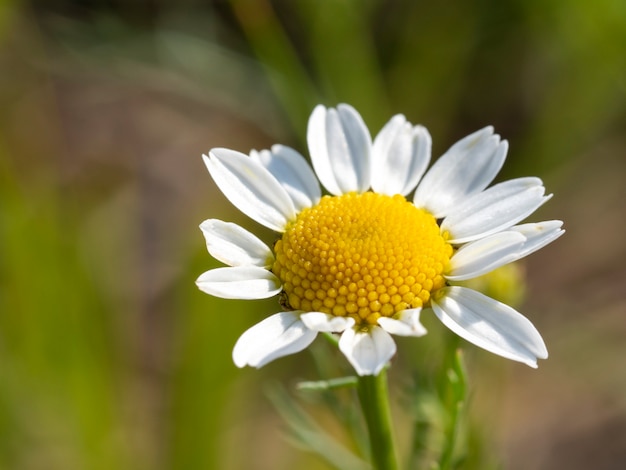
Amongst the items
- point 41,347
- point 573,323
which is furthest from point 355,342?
point 573,323

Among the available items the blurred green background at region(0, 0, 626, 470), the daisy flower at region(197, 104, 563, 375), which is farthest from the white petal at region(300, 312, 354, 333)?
the blurred green background at region(0, 0, 626, 470)

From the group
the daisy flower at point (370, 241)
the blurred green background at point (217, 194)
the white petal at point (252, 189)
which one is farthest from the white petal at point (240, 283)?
the blurred green background at point (217, 194)

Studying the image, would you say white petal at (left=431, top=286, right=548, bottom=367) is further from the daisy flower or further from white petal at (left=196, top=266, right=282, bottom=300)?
white petal at (left=196, top=266, right=282, bottom=300)

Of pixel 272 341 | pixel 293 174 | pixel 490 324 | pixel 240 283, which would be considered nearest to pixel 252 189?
pixel 293 174

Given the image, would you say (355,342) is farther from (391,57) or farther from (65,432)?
(391,57)

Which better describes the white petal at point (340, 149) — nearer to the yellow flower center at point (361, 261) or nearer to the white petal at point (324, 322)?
the yellow flower center at point (361, 261)

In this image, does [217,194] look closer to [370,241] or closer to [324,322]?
[370,241]
